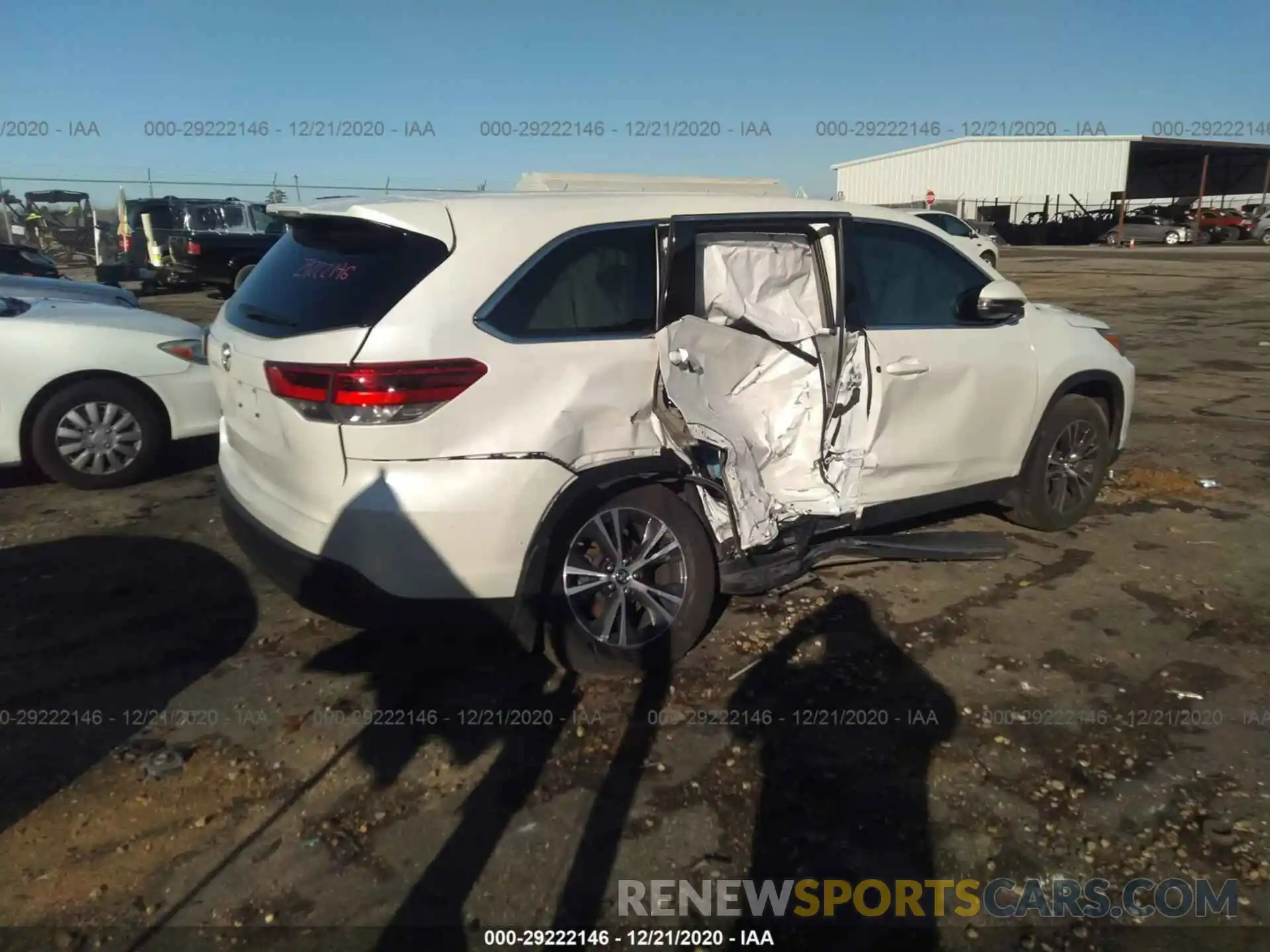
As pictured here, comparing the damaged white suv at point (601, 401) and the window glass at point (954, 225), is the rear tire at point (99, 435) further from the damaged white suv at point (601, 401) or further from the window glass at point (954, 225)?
the window glass at point (954, 225)

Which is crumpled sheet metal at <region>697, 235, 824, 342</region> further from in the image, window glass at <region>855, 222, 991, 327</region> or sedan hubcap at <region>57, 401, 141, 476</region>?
sedan hubcap at <region>57, 401, 141, 476</region>

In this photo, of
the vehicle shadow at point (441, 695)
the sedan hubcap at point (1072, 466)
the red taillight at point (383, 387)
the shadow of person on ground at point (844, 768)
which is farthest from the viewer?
the sedan hubcap at point (1072, 466)

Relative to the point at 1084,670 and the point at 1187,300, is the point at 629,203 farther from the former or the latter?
the point at 1187,300

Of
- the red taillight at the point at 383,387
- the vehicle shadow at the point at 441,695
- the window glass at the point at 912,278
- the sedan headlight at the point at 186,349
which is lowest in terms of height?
the vehicle shadow at the point at 441,695

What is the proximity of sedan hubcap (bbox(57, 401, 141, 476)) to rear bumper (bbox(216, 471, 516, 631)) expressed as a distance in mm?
3095

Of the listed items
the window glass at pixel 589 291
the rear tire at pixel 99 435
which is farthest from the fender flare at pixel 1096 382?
the rear tire at pixel 99 435

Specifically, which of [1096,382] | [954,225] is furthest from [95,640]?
[954,225]

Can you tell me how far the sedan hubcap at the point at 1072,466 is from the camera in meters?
5.16

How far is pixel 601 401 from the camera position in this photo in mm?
3436

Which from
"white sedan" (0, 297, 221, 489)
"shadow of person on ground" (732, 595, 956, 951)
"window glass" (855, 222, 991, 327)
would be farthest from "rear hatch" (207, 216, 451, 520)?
"white sedan" (0, 297, 221, 489)

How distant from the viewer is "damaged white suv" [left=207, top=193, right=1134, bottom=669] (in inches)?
124

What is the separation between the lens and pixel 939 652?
3.96 meters

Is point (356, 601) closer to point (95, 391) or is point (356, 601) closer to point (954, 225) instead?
point (95, 391)

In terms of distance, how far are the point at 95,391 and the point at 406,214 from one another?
138 inches
